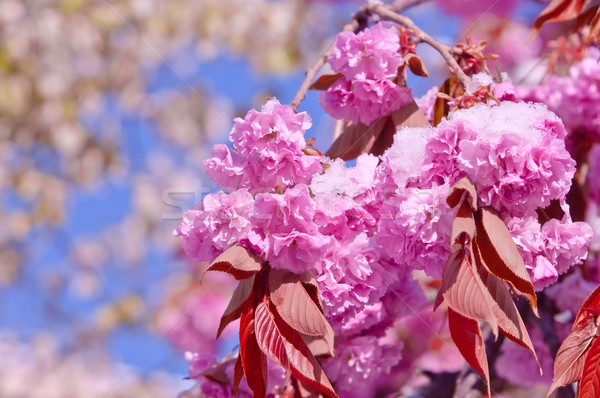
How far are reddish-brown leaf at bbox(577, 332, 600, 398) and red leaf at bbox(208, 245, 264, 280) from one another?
12.0 inches

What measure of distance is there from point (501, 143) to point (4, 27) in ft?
9.29

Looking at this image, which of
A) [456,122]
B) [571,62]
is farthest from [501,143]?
[571,62]

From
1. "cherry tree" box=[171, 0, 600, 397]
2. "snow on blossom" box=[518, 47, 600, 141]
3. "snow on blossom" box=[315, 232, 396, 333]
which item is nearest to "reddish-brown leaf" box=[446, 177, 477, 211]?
"cherry tree" box=[171, 0, 600, 397]

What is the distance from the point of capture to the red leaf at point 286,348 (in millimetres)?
535

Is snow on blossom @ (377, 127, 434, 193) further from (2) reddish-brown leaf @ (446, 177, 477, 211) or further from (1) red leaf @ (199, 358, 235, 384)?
(1) red leaf @ (199, 358, 235, 384)

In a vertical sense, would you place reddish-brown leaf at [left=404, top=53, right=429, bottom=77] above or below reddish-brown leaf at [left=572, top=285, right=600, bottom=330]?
above

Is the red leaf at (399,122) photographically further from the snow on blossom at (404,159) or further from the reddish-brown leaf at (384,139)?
the snow on blossom at (404,159)

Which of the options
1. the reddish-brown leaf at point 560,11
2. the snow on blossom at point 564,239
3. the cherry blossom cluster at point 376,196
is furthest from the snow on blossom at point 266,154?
the reddish-brown leaf at point 560,11

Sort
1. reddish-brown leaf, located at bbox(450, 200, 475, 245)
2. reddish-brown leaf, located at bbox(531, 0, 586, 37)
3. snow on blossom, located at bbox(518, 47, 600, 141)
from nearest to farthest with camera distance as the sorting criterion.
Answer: reddish-brown leaf, located at bbox(450, 200, 475, 245), reddish-brown leaf, located at bbox(531, 0, 586, 37), snow on blossom, located at bbox(518, 47, 600, 141)

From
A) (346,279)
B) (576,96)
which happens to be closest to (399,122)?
(346,279)

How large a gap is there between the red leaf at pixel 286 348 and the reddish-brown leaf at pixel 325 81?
1.15ft

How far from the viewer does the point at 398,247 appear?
59cm

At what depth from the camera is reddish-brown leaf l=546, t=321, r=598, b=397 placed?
54cm

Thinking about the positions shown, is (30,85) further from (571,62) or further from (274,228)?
(274,228)
